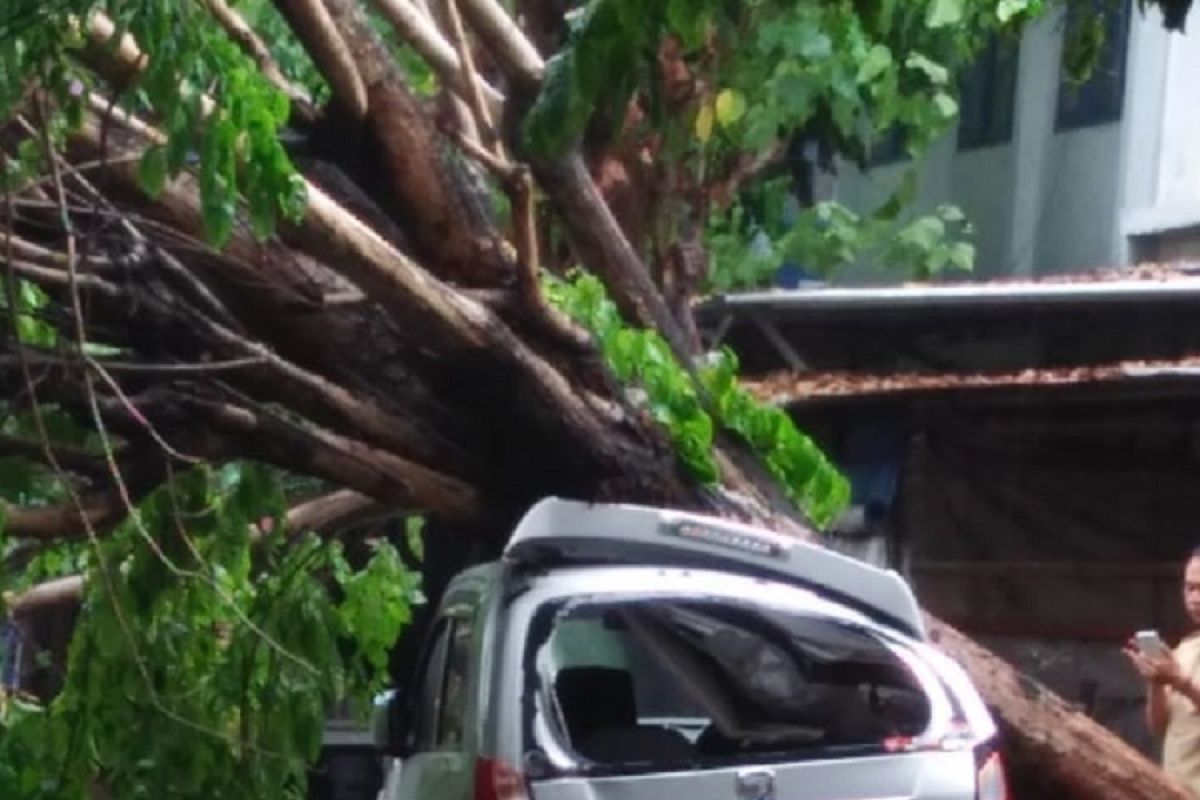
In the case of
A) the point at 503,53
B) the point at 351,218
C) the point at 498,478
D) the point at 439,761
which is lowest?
the point at 439,761

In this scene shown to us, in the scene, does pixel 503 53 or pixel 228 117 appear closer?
pixel 228 117

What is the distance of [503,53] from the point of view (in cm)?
951

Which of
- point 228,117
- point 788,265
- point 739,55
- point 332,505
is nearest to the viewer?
point 228,117

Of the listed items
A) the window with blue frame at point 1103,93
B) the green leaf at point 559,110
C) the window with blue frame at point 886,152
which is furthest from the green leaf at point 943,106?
the green leaf at point 559,110

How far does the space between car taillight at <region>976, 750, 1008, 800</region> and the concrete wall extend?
754 cm

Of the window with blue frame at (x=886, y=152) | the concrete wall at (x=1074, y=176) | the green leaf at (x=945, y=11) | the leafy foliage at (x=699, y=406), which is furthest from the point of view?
the window with blue frame at (x=886, y=152)

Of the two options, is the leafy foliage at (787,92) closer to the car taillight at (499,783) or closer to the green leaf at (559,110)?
the green leaf at (559,110)

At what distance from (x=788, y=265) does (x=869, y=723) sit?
315 inches

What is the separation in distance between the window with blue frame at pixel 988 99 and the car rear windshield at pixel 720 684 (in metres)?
8.95

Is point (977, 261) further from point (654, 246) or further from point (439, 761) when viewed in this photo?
point (439, 761)

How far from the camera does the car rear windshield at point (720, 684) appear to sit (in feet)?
26.8

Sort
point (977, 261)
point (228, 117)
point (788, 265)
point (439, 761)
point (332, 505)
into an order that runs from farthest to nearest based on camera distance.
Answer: point (977, 261), point (788, 265), point (332, 505), point (439, 761), point (228, 117)

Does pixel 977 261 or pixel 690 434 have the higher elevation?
pixel 977 261

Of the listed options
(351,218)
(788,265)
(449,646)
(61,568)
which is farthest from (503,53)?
(788,265)
